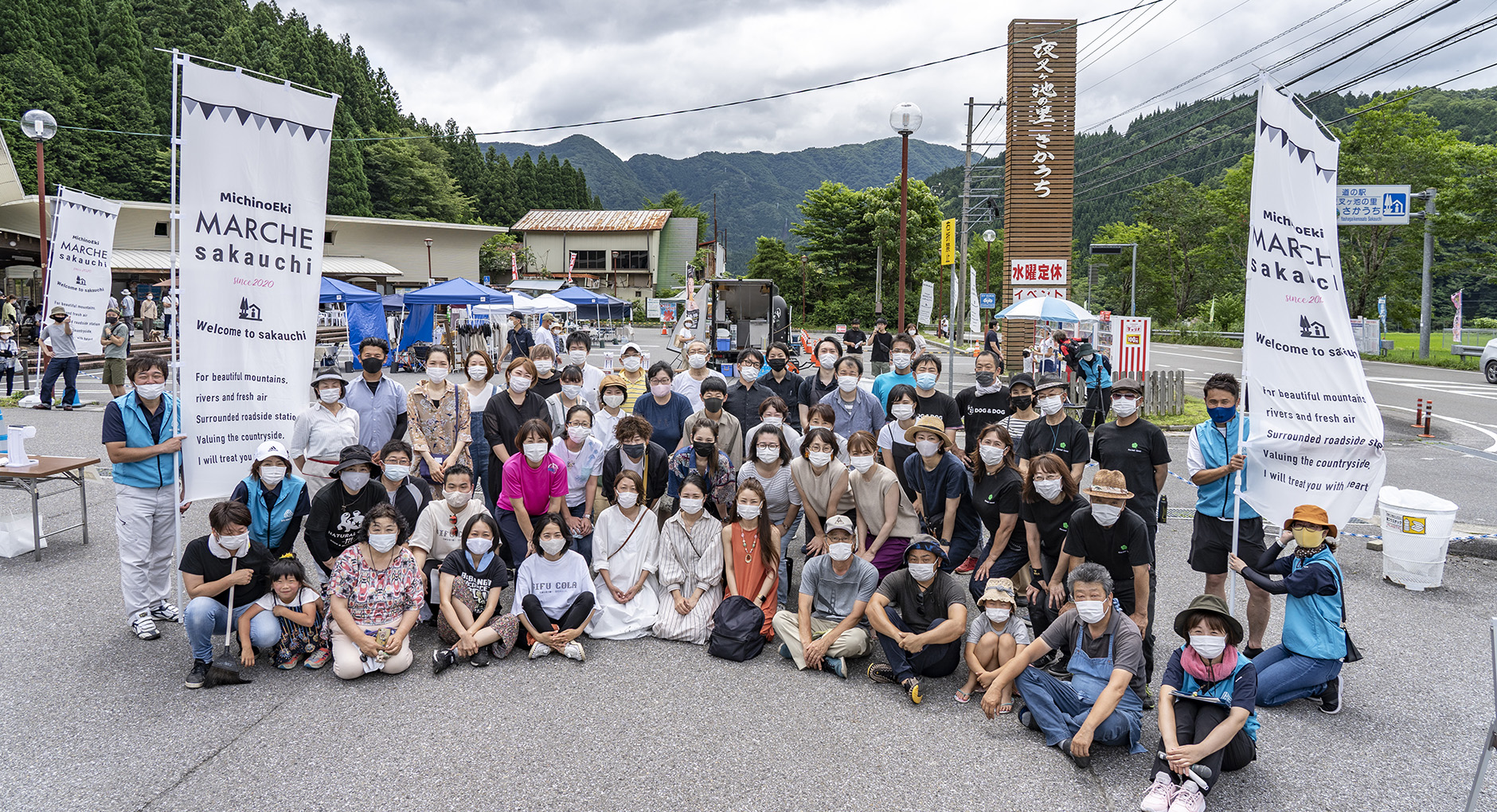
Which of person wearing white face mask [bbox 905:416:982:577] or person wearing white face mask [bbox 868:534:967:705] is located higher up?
person wearing white face mask [bbox 905:416:982:577]

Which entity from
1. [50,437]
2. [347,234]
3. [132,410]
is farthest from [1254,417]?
[347,234]

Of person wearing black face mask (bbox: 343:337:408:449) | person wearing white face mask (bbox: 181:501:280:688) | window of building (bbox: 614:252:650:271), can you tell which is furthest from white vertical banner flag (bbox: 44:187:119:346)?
window of building (bbox: 614:252:650:271)

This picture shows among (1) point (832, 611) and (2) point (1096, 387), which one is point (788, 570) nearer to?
(1) point (832, 611)

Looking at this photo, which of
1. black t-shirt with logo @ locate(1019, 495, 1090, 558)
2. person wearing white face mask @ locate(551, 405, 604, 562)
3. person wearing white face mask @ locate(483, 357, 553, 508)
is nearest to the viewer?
black t-shirt with logo @ locate(1019, 495, 1090, 558)

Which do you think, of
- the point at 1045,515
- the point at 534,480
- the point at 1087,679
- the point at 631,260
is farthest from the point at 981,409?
the point at 631,260

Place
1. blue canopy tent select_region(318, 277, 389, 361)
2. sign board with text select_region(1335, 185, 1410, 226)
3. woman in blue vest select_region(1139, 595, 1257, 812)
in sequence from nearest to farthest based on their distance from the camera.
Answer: woman in blue vest select_region(1139, 595, 1257, 812)
blue canopy tent select_region(318, 277, 389, 361)
sign board with text select_region(1335, 185, 1410, 226)

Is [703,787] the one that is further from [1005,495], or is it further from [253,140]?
[253,140]

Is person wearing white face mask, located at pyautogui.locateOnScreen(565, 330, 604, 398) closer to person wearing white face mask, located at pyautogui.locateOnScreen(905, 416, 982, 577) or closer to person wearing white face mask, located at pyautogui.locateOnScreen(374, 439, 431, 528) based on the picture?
person wearing white face mask, located at pyautogui.locateOnScreen(374, 439, 431, 528)

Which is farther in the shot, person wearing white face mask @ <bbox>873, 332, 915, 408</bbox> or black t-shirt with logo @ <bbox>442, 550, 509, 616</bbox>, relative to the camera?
person wearing white face mask @ <bbox>873, 332, 915, 408</bbox>

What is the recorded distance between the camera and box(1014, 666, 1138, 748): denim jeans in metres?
4.55

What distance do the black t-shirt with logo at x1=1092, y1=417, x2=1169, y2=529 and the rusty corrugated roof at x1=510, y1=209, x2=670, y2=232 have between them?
6938 centimetres

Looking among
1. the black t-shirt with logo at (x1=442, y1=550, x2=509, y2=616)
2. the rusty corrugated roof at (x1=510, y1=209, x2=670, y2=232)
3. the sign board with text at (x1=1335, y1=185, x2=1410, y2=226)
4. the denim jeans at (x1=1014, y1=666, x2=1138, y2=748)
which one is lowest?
the denim jeans at (x1=1014, y1=666, x2=1138, y2=748)

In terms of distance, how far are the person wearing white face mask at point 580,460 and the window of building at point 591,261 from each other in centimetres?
6975

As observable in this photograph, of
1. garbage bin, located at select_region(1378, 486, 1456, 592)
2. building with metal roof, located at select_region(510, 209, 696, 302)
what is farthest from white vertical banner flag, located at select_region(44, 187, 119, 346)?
building with metal roof, located at select_region(510, 209, 696, 302)
